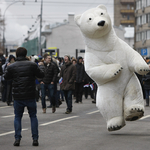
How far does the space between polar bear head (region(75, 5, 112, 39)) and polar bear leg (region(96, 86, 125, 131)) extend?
116 cm

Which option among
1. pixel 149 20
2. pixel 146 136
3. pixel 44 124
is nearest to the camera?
pixel 146 136

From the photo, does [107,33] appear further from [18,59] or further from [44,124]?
[44,124]

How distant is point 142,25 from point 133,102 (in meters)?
64.9

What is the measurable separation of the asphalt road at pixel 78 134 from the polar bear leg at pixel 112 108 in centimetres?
26

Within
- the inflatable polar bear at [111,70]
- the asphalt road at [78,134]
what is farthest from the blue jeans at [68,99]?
the inflatable polar bear at [111,70]

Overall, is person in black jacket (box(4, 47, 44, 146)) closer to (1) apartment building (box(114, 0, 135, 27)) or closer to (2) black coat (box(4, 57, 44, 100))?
(2) black coat (box(4, 57, 44, 100))

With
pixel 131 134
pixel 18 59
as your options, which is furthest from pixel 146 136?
pixel 18 59

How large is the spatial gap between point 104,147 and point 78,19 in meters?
3.03

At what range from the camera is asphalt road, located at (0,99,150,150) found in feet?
25.9

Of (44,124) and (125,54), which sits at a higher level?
(125,54)

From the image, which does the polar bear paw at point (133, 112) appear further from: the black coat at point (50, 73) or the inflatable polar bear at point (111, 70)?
the black coat at point (50, 73)

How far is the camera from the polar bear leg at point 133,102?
8.74 metres

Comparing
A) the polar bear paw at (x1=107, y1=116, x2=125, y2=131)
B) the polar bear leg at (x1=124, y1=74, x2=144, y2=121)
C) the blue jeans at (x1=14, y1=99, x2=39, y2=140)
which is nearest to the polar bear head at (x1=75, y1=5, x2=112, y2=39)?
the polar bear leg at (x1=124, y1=74, x2=144, y2=121)

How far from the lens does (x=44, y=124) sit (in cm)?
1129
